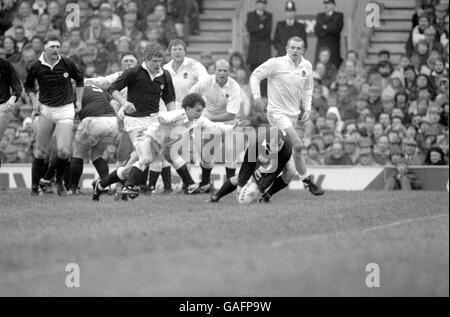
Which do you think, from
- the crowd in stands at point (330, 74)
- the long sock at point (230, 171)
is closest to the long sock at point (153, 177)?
the long sock at point (230, 171)

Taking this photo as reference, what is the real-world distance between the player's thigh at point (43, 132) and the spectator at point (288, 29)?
7910mm

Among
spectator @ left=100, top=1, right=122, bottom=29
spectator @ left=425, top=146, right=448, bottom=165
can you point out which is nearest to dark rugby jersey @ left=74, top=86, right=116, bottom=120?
spectator @ left=425, top=146, right=448, bottom=165

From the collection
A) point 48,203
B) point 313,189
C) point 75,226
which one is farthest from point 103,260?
point 313,189

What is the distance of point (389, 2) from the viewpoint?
2531 centimetres

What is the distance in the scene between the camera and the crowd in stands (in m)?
20.6

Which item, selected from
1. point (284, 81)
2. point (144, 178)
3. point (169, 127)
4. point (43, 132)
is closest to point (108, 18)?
point (144, 178)

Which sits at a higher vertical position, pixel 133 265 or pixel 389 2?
pixel 389 2

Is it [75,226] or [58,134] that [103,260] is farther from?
[58,134]

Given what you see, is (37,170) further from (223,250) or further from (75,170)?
(223,250)

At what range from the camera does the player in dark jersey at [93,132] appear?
52.3 ft

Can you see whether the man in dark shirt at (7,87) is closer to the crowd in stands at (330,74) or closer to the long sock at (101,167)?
the long sock at (101,167)

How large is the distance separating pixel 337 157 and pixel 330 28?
12.5 ft

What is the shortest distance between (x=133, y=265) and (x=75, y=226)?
111 inches
